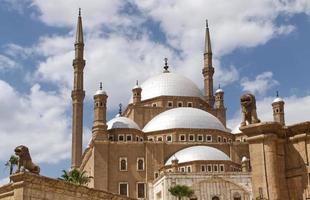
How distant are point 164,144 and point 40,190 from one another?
40.1m

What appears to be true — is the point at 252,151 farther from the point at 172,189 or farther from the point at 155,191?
the point at 155,191

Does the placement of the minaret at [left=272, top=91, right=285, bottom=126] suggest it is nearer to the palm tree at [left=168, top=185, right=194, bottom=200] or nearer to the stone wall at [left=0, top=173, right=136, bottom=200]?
the palm tree at [left=168, top=185, right=194, bottom=200]

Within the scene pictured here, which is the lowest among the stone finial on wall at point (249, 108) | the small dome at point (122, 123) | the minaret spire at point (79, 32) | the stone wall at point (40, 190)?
the stone wall at point (40, 190)

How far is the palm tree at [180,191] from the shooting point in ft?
140

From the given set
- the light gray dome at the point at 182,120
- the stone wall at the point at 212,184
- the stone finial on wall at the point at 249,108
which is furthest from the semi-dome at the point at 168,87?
the stone finial on wall at the point at 249,108

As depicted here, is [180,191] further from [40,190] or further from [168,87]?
[40,190]

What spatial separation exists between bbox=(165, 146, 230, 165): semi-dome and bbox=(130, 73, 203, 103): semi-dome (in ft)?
41.8

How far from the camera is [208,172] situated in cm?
4522

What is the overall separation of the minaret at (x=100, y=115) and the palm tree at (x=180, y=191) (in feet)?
39.1

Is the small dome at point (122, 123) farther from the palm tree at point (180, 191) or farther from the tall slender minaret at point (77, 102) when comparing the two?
the palm tree at point (180, 191)

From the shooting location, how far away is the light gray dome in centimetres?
5503

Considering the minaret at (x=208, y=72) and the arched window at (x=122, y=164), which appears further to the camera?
the minaret at (x=208, y=72)

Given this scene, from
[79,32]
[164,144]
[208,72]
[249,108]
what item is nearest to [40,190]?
[249,108]

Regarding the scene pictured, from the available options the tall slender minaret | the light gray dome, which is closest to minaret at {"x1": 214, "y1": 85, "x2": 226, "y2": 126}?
the light gray dome
